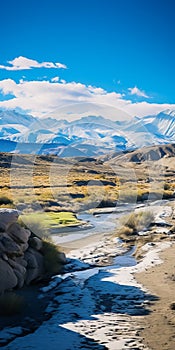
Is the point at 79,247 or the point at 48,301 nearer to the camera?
the point at 48,301

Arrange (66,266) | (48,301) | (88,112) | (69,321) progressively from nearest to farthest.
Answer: (69,321) < (48,301) < (66,266) < (88,112)

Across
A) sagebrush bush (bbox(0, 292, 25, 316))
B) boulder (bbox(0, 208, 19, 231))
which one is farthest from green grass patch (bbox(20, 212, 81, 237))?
sagebrush bush (bbox(0, 292, 25, 316))

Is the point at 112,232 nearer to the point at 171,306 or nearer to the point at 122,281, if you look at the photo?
the point at 122,281

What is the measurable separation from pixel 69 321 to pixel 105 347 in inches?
87.1

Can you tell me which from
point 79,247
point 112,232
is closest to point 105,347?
point 79,247

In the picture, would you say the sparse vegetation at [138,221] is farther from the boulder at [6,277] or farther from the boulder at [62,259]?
the boulder at [6,277]

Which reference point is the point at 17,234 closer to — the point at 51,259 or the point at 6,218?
the point at 6,218

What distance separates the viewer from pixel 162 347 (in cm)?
961

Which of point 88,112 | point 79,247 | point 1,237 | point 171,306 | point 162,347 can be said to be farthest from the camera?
point 88,112

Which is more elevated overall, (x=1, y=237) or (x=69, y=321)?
(x=1, y=237)

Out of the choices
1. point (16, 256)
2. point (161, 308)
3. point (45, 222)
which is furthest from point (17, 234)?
point (45, 222)

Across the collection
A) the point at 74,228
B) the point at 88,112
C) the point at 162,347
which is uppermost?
the point at 88,112

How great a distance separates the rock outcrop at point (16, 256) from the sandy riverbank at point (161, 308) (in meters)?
4.20

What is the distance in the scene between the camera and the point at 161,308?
501 inches
